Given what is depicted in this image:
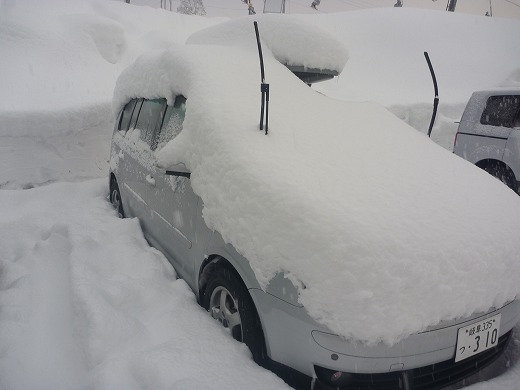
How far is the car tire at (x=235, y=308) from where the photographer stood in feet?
6.12

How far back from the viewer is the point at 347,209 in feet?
5.68

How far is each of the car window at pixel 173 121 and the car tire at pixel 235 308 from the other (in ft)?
3.58

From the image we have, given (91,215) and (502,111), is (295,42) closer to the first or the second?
(91,215)

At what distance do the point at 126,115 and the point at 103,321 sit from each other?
2.41 m

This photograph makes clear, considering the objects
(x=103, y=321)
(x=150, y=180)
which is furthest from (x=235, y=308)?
(x=150, y=180)

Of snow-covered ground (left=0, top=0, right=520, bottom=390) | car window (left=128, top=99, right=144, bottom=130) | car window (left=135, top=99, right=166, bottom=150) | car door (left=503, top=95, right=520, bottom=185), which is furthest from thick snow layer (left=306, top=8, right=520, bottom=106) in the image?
car window (left=135, top=99, right=166, bottom=150)

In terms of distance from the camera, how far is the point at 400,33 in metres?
16.4

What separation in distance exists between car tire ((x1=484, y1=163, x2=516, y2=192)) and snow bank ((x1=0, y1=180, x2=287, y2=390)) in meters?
4.60

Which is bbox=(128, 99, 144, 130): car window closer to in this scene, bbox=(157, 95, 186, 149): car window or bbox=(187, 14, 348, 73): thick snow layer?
bbox=(157, 95, 186, 149): car window

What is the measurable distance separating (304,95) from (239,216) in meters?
1.40

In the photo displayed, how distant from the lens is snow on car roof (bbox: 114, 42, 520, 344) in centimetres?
156

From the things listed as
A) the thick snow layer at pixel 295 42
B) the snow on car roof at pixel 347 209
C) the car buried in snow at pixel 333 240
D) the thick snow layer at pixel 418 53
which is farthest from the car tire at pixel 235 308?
the thick snow layer at pixel 418 53

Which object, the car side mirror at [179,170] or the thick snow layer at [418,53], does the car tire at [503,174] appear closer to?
the car side mirror at [179,170]

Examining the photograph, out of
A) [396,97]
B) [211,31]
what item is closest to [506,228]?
[211,31]
